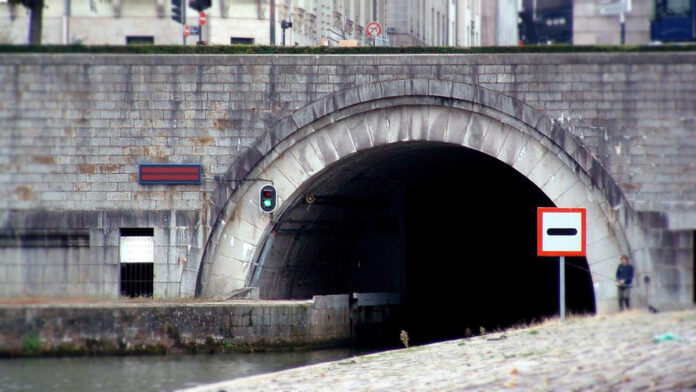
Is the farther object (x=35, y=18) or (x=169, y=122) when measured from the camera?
(x=35, y=18)

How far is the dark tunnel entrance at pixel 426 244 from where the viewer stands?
30609 mm

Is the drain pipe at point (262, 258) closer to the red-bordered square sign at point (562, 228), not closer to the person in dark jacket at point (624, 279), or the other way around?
the person in dark jacket at point (624, 279)

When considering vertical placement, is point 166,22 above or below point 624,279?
above

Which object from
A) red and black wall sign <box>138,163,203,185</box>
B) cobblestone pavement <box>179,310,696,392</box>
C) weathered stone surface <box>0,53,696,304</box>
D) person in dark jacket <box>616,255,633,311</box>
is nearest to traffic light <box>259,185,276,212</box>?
weathered stone surface <box>0,53,696,304</box>

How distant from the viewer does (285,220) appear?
2902 centimetres

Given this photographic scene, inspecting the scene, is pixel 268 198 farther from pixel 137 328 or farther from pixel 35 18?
pixel 35 18

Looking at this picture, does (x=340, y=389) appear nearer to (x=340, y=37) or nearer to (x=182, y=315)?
(x=182, y=315)

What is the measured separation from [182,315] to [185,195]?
3.24 metres

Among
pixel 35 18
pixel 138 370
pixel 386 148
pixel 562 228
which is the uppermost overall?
pixel 35 18

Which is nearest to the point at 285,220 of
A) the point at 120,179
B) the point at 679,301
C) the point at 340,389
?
the point at 120,179

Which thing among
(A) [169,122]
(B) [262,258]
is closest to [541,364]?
(B) [262,258]

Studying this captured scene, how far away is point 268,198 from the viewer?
1093 inches

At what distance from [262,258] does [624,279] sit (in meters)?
8.42

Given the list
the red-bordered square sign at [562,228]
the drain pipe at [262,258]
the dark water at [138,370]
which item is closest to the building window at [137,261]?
the drain pipe at [262,258]
